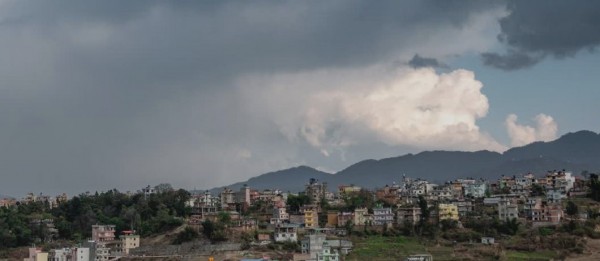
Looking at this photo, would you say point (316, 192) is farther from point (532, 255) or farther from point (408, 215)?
point (532, 255)

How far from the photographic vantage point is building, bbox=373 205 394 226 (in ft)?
211

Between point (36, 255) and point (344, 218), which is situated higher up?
point (344, 218)

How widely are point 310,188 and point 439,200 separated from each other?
13359 millimetres

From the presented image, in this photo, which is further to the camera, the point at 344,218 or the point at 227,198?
the point at 227,198

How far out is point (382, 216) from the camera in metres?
64.9

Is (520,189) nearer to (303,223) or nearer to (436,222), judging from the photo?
(436,222)

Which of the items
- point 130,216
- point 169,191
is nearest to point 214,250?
point 130,216

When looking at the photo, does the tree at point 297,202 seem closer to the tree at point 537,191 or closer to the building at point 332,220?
the building at point 332,220

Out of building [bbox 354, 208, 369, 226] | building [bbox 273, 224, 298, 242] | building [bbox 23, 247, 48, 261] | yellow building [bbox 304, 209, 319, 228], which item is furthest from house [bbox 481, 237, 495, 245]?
building [bbox 23, 247, 48, 261]

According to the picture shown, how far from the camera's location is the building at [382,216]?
211ft

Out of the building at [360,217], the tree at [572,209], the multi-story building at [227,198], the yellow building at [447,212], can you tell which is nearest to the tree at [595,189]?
the tree at [572,209]

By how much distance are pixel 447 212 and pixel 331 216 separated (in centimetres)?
880

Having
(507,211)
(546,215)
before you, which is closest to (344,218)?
(507,211)

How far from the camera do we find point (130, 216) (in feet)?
224
